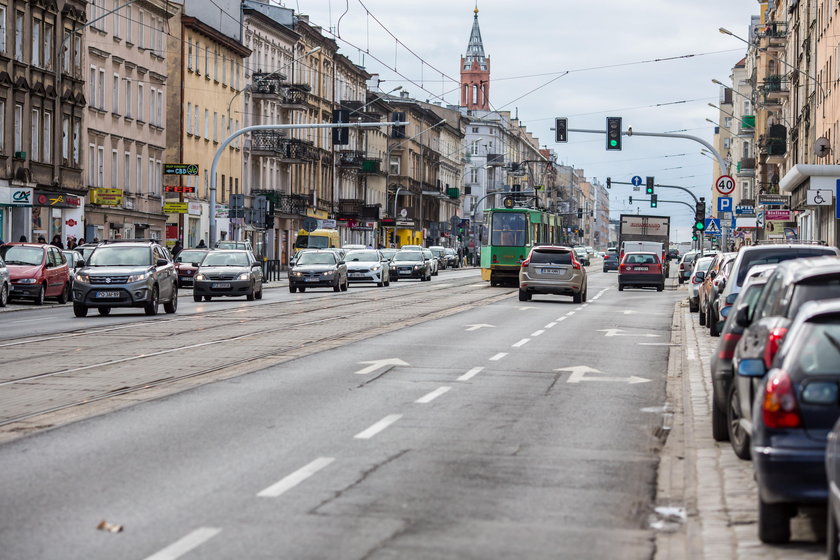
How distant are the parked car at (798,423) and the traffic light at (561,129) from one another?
4332 cm

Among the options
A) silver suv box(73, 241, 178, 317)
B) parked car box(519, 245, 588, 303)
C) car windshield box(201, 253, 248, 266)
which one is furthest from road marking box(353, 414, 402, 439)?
car windshield box(201, 253, 248, 266)

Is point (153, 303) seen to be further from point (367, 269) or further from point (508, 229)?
point (508, 229)

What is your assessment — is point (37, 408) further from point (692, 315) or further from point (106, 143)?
point (106, 143)

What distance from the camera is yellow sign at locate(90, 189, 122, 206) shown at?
60.4 meters

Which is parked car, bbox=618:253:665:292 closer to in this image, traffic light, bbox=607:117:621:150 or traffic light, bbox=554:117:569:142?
traffic light, bbox=554:117:569:142

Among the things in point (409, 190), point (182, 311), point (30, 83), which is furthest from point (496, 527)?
point (409, 190)

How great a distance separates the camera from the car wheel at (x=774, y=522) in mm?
8109

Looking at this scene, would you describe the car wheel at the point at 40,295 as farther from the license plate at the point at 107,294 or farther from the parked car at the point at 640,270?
the parked car at the point at 640,270

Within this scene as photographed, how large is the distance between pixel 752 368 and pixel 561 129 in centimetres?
4284

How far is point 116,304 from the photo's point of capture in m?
34.0

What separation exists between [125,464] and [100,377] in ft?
24.4

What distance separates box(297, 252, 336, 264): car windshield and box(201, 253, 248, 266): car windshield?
28.1 ft

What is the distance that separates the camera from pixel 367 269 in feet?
205

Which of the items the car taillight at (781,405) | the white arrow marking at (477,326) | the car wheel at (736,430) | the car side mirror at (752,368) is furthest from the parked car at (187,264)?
the car taillight at (781,405)
